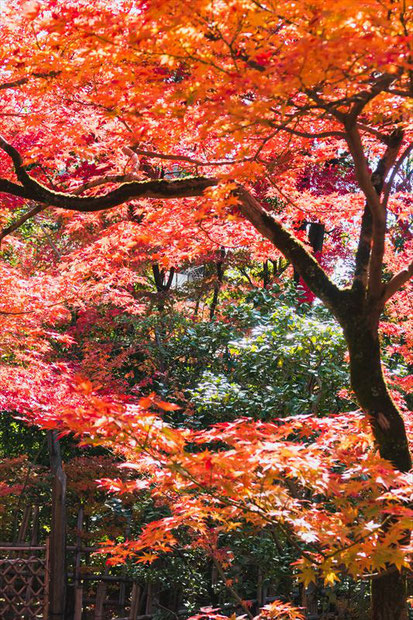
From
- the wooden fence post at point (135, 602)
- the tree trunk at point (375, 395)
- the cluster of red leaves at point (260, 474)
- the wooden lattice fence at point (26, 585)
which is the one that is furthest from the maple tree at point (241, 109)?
the wooden fence post at point (135, 602)

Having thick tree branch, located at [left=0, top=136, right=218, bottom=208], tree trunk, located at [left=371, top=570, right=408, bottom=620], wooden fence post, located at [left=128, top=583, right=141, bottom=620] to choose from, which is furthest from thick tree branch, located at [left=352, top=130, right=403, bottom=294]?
wooden fence post, located at [left=128, top=583, right=141, bottom=620]

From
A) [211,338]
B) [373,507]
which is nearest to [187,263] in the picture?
[211,338]

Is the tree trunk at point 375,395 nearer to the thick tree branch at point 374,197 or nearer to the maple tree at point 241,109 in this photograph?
the maple tree at point 241,109

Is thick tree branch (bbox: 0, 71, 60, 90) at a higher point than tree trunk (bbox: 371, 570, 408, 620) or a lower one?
higher

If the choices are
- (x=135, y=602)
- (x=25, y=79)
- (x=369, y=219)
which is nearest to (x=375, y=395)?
(x=369, y=219)

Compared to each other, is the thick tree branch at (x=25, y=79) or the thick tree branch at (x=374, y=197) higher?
the thick tree branch at (x=25, y=79)

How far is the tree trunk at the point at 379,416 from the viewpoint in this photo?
3488mm

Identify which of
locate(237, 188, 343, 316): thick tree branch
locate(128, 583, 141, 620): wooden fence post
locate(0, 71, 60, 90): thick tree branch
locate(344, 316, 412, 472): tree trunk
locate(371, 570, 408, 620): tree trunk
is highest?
locate(0, 71, 60, 90): thick tree branch

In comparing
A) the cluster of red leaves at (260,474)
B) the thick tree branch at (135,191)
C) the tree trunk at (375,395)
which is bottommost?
the cluster of red leaves at (260,474)

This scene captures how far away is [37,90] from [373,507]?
343 cm

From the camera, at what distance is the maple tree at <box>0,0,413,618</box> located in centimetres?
255

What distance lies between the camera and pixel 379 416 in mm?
3572

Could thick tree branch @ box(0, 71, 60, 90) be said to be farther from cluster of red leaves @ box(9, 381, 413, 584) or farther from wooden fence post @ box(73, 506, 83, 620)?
wooden fence post @ box(73, 506, 83, 620)

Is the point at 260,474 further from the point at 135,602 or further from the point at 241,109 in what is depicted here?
the point at 135,602
